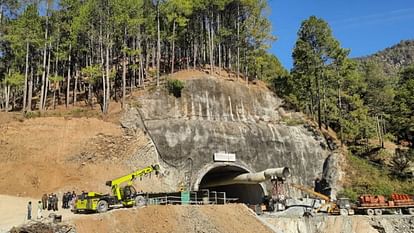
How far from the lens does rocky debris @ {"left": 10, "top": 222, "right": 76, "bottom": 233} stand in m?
23.2

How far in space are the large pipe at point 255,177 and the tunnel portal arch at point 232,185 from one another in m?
0.52

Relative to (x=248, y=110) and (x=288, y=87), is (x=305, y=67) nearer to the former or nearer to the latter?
(x=288, y=87)

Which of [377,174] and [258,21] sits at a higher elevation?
[258,21]

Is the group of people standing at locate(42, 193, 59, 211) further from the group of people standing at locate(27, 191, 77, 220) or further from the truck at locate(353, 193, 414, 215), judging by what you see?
the truck at locate(353, 193, 414, 215)

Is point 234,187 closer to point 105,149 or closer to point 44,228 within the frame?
point 105,149

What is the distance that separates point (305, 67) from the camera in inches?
2160

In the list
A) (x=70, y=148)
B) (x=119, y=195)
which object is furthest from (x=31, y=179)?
(x=119, y=195)

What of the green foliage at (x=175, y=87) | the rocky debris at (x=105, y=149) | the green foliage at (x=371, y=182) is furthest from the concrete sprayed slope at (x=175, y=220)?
the green foliage at (x=175, y=87)

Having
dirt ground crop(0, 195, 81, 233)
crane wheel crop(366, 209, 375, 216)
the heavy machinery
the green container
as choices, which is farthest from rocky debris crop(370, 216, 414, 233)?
dirt ground crop(0, 195, 81, 233)

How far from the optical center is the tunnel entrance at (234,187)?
44.5 metres

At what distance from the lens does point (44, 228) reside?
23312 mm

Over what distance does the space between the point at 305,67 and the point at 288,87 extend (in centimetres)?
408

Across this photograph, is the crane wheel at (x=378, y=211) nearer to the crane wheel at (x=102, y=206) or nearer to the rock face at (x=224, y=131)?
the rock face at (x=224, y=131)

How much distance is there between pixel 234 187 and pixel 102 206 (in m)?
24.2
